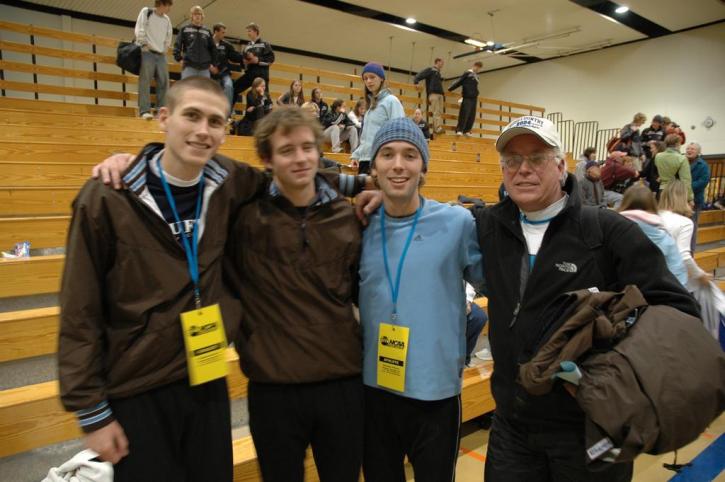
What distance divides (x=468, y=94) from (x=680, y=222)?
7.82 metres

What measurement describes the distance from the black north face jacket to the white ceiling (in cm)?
1023

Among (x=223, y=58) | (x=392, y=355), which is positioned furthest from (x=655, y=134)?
(x=392, y=355)

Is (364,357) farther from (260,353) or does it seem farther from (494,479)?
(494,479)

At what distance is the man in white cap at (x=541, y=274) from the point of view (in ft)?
3.78

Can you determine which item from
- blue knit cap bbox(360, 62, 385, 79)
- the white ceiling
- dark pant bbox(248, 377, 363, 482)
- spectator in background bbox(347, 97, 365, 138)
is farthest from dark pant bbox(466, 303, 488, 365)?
the white ceiling

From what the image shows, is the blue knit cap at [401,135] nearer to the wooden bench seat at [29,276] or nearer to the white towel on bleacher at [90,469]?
the white towel on bleacher at [90,469]

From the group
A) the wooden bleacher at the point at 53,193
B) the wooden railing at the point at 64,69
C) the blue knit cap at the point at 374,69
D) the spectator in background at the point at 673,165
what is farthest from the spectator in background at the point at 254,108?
the spectator in background at the point at 673,165

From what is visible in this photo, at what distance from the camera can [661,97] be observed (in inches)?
484

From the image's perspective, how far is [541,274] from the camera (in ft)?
3.92

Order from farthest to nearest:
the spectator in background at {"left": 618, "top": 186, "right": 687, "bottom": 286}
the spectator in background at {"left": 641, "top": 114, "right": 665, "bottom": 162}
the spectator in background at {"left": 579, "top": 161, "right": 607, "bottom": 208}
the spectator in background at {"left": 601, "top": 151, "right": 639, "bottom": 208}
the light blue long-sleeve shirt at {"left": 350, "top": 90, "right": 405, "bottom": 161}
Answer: the spectator in background at {"left": 641, "top": 114, "right": 665, "bottom": 162} → the spectator in background at {"left": 601, "top": 151, "right": 639, "bottom": 208} → the spectator in background at {"left": 579, "top": 161, "right": 607, "bottom": 208} → the light blue long-sleeve shirt at {"left": 350, "top": 90, "right": 405, "bottom": 161} → the spectator in background at {"left": 618, "top": 186, "right": 687, "bottom": 286}

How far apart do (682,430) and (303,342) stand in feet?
3.00

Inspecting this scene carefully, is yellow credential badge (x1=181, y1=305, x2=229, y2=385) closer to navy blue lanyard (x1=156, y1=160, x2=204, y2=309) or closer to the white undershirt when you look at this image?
navy blue lanyard (x1=156, y1=160, x2=204, y2=309)

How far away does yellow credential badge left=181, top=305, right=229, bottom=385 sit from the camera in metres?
1.19

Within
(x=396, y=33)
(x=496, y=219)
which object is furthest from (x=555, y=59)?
(x=496, y=219)
